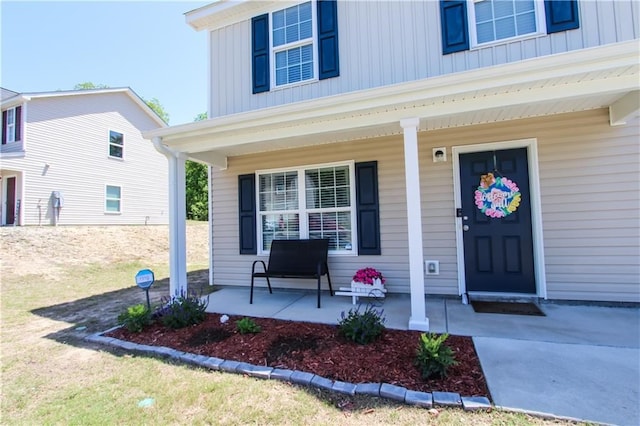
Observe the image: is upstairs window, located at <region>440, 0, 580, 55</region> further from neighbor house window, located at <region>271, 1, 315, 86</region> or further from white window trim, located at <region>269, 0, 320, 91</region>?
neighbor house window, located at <region>271, 1, 315, 86</region>

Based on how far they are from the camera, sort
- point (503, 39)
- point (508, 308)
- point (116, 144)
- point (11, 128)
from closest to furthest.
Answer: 1. point (508, 308)
2. point (503, 39)
3. point (11, 128)
4. point (116, 144)

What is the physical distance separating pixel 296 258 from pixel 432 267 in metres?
1.94

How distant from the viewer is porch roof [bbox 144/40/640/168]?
261cm

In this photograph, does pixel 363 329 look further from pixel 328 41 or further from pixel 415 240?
pixel 328 41

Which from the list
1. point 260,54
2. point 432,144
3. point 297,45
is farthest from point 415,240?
point 260,54

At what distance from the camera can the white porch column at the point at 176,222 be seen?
4.22m

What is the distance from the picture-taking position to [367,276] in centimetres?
423

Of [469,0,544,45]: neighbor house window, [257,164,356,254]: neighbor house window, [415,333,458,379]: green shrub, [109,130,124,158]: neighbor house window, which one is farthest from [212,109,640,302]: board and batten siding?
[109,130,124,158]: neighbor house window

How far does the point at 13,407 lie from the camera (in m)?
2.10

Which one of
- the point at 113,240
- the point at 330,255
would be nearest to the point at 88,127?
the point at 113,240

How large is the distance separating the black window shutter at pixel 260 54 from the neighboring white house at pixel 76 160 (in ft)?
29.8

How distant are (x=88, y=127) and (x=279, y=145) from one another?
10.5 meters

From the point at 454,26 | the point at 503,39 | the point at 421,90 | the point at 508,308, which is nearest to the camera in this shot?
the point at 421,90

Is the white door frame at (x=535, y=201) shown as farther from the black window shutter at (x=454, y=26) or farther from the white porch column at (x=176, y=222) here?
the white porch column at (x=176, y=222)
